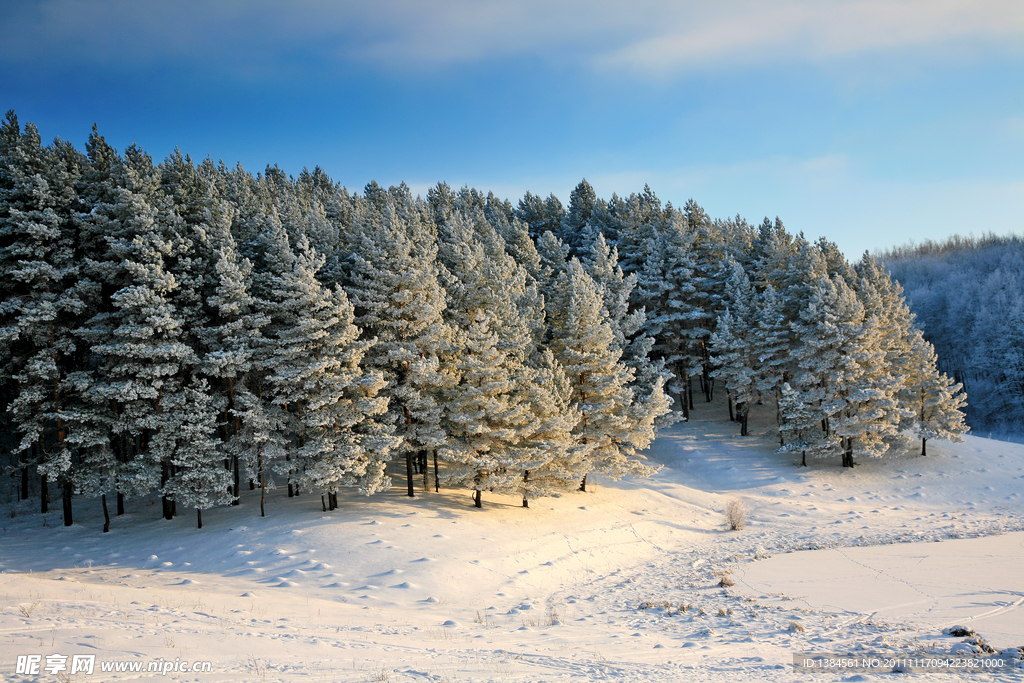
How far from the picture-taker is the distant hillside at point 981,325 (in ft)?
224

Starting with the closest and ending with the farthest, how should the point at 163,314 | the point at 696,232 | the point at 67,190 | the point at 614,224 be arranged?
the point at 163,314 → the point at 67,190 → the point at 696,232 → the point at 614,224

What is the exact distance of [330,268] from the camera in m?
36.2

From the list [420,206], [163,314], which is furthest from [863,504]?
[420,206]

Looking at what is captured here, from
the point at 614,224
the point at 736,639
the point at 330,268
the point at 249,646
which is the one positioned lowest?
the point at 736,639

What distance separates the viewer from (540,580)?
2103 centimetres

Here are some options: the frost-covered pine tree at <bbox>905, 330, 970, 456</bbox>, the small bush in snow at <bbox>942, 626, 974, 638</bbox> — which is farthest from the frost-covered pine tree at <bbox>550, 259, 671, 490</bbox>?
the frost-covered pine tree at <bbox>905, 330, 970, 456</bbox>

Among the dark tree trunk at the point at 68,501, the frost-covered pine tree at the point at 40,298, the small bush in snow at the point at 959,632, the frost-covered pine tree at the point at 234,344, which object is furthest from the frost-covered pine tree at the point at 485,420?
the dark tree trunk at the point at 68,501

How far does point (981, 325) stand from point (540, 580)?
276 feet

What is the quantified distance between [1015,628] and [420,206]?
2985 inches

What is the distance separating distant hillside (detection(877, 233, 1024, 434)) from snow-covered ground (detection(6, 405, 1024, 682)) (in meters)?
39.5

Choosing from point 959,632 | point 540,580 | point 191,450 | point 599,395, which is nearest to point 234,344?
point 191,450

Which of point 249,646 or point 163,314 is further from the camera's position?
point 163,314

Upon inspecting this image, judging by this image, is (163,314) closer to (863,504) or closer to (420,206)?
(863,504)

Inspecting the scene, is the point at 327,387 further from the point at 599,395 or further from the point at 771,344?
the point at 771,344
